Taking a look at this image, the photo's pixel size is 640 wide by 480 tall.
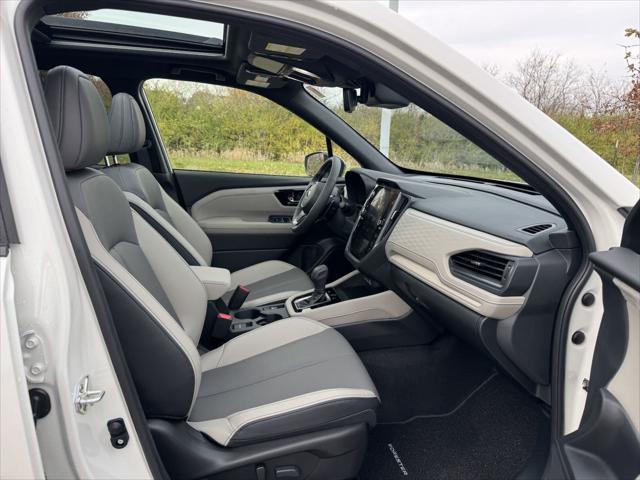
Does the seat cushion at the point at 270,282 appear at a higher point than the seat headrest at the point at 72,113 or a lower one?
lower

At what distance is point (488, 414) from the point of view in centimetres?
168

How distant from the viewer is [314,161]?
A: 2.73 meters

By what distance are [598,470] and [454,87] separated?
2.61 feet

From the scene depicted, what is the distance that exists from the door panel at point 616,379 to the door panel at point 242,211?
2233mm

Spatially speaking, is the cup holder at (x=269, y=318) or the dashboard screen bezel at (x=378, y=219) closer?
the dashboard screen bezel at (x=378, y=219)

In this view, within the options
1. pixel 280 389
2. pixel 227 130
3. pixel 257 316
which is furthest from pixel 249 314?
pixel 227 130

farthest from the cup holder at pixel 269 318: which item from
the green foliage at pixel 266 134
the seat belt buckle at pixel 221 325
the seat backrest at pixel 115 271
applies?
the green foliage at pixel 266 134

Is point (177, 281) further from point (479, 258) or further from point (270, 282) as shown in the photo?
point (479, 258)

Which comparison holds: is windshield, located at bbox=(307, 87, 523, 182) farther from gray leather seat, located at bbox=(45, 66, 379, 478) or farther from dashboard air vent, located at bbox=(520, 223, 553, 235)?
gray leather seat, located at bbox=(45, 66, 379, 478)

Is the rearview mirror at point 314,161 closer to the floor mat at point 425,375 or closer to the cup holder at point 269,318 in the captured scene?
the cup holder at point 269,318

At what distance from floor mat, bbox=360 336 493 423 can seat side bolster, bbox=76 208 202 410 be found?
36.1 inches

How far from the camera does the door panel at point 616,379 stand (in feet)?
2.62

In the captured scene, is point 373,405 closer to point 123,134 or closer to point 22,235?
point 22,235

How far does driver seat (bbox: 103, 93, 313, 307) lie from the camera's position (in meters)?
1.97
